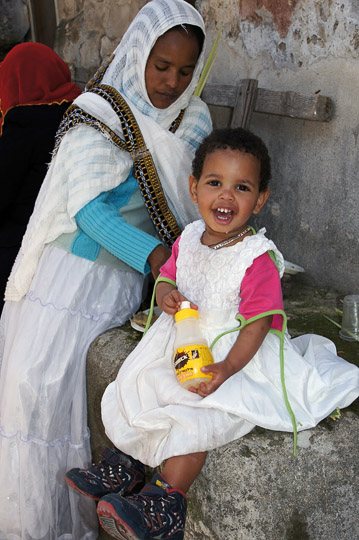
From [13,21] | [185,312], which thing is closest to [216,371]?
[185,312]

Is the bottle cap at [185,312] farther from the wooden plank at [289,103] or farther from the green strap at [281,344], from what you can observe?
the wooden plank at [289,103]

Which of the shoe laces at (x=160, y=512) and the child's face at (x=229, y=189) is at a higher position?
the child's face at (x=229, y=189)

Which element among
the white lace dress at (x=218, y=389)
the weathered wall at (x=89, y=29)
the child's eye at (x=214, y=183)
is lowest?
the white lace dress at (x=218, y=389)

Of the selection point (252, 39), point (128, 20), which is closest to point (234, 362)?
point (252, 39)

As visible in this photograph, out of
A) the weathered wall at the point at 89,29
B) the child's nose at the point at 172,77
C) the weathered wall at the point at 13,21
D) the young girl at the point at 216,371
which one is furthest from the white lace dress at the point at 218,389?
the weathered wall at the point at 13,21

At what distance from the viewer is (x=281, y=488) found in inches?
66.1

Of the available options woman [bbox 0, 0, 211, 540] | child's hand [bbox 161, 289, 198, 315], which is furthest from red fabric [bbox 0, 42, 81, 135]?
child's hand [bbox 161, 289, 198, 315]

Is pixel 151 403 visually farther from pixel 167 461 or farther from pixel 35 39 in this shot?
pixel 35 39

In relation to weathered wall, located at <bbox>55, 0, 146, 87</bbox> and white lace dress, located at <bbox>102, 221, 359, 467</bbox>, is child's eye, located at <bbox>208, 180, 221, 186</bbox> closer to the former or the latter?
white lace dress, located at <bbox>102, 221, 359, 467</bbox>

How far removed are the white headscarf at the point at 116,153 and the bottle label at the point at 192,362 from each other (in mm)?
849

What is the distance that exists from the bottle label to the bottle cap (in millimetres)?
101

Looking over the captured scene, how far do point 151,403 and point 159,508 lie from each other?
1.05ft

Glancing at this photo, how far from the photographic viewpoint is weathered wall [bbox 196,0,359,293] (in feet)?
8.39

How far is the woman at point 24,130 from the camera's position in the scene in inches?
104
